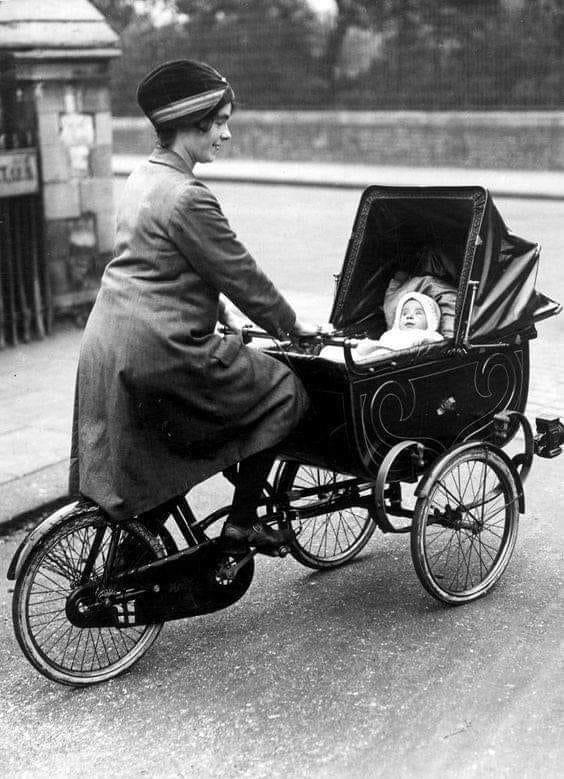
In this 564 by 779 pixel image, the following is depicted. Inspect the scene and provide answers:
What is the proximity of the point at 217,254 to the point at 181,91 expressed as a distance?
529mm

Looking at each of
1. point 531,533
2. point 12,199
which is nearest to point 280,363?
point 531,533

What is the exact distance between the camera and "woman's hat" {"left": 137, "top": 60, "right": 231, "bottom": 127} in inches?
138

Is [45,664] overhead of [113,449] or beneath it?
beneath

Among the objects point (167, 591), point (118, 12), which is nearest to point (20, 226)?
point (167, 591)

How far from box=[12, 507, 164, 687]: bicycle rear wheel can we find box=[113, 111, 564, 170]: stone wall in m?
21.4

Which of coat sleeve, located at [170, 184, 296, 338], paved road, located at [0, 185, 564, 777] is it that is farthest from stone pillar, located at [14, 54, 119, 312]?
coat sleeve, located at [170, 184, 296, 338]

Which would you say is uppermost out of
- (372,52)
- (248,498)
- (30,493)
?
(372,52)

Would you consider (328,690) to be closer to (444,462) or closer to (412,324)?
(444,462)

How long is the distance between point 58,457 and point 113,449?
2.57 metres

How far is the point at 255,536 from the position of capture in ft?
12.9

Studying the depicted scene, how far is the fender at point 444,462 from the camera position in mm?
4004

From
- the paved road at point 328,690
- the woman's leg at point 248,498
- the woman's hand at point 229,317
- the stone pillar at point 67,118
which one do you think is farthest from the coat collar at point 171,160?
the stone pillar at point 67,118

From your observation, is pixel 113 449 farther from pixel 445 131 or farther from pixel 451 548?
pixel 445 131

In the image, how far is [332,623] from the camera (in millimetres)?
4184
